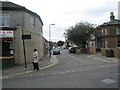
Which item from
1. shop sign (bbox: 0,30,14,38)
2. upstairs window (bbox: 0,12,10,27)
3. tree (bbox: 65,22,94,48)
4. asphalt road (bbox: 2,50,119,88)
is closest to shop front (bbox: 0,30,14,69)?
shop sign (bbox: 0,30,14,38)

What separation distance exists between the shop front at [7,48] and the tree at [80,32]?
23.8 meters

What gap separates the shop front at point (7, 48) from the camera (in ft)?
47.7

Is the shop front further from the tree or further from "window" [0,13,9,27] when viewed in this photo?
the tree

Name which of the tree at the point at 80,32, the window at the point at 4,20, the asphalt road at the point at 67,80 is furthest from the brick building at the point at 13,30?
the tree at the point at 80,32

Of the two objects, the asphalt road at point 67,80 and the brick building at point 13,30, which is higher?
the brick building at point 13,30

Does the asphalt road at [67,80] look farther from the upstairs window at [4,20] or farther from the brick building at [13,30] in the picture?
the upstairs window at [4,20]

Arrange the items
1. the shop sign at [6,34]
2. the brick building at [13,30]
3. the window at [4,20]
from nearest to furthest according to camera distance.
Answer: the shop sign at [6,34] → the brick building at [13,30] → the window at [4,20]

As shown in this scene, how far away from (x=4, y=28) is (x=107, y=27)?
26.9 metres

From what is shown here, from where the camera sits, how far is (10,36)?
51.7 feet

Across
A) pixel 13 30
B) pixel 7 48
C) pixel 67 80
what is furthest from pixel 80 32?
Answer: pixel 67 80

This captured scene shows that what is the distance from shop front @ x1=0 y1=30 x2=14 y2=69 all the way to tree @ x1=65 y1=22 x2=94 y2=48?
23804 millimetres

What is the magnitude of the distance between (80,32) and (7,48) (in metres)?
24.1

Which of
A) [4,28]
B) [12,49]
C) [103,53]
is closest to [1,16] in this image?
[4,28]

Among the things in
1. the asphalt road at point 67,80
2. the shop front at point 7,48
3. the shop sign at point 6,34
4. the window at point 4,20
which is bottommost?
the asphalt road at point 67,80
